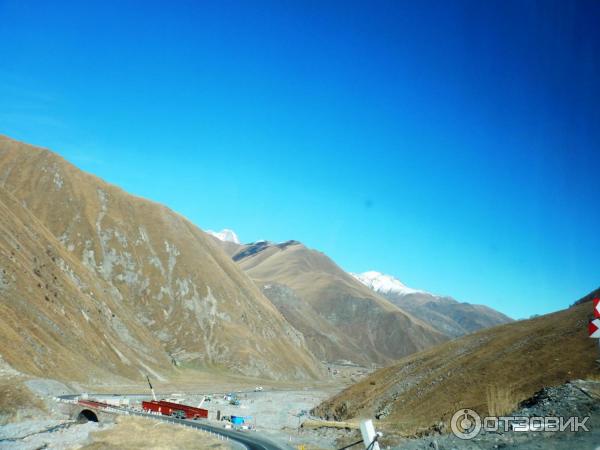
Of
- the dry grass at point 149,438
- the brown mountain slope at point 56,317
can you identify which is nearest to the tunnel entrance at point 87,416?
the dry grass at point 149,438

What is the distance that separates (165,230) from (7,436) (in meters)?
145

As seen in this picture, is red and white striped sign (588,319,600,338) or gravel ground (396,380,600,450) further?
gravel ground (396,380,600,450)

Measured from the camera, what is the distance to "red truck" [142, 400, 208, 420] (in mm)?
67250

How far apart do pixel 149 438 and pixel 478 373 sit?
119ft

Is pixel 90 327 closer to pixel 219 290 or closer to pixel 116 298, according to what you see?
pixel 116 298

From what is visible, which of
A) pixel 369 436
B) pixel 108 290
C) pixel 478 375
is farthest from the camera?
pixel 108 290

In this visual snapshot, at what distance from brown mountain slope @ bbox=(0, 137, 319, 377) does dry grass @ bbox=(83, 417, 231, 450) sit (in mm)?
98865

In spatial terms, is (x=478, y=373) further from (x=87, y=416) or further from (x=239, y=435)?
(x=87, y=416)

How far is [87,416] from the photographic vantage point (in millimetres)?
59250

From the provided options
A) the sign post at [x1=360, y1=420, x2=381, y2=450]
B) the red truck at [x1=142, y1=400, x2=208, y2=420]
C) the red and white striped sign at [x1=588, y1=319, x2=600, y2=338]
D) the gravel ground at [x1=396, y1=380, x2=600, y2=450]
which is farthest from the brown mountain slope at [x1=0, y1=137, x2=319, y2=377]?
the sign post at [x1=360, y1=420, x2=381, y2=450]

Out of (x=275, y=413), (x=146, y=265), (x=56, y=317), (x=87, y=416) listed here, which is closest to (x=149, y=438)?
(x=87, y=416)

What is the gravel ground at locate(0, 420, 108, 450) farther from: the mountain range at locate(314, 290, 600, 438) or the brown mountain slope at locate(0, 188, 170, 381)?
the mountain range at locate(314, 290, 600, 438)

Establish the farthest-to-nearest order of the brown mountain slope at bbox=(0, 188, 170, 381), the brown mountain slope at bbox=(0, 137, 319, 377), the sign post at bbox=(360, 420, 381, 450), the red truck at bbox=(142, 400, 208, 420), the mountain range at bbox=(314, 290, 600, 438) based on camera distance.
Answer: the brown mountain slope at bbox=(0, 137, 319, 377) < the brown mountain slope at bbox=(0, 188, 170, 381) < the red truck at bbox=(142, 400, 208, 420) < the mountain range at bbox=(314, 290, 600, 438) < the sign post at bbox=(360, 420, 381, 450)

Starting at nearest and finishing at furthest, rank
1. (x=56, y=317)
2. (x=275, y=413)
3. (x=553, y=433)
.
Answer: (x=553, y=433)
(x=275, y=413)
(x=56, y=317)
